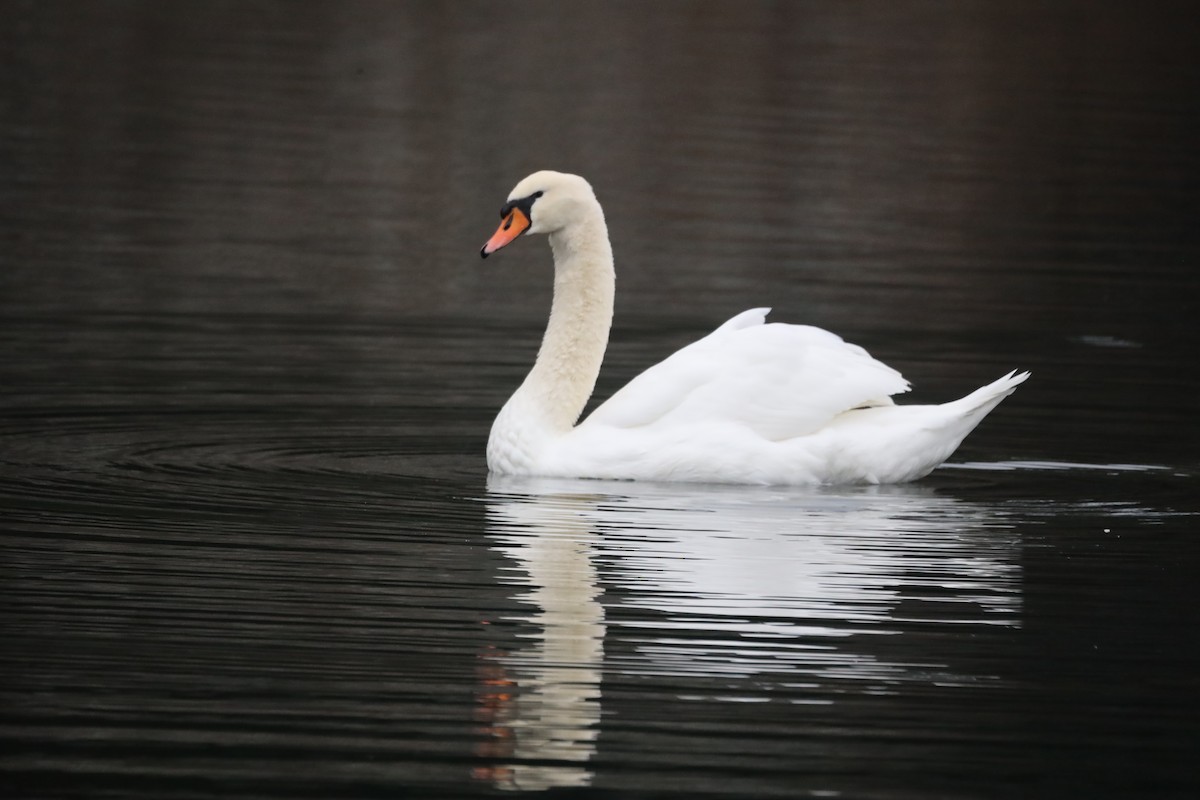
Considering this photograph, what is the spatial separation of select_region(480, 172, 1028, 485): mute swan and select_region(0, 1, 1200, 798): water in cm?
15

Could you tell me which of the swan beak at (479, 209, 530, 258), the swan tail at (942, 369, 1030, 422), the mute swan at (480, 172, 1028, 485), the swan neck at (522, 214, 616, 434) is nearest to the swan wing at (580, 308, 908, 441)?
the mute swan at (480, 172, 1028, 485)

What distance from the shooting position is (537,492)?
920cm

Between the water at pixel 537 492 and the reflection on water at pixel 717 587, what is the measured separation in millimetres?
23

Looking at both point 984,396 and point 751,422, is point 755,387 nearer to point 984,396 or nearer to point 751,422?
point 751,422

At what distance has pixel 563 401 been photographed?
9.88 meters

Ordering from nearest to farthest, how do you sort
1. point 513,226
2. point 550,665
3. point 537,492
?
point 550,665
point 537,492
point 513,226

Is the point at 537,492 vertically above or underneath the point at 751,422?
underneath

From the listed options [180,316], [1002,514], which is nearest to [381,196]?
[180,316]

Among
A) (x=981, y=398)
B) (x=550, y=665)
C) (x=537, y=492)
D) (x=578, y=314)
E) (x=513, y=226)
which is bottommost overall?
(x=550, y=665)

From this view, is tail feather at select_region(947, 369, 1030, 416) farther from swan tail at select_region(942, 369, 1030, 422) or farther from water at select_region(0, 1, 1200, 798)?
water at select_region(0, 1, 1200, 798)

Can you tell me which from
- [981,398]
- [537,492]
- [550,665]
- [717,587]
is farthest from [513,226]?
[550,665]

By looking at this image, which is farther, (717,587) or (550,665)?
(717,587)

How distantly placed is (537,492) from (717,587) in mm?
1963

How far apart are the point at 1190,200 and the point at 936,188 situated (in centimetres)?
232
